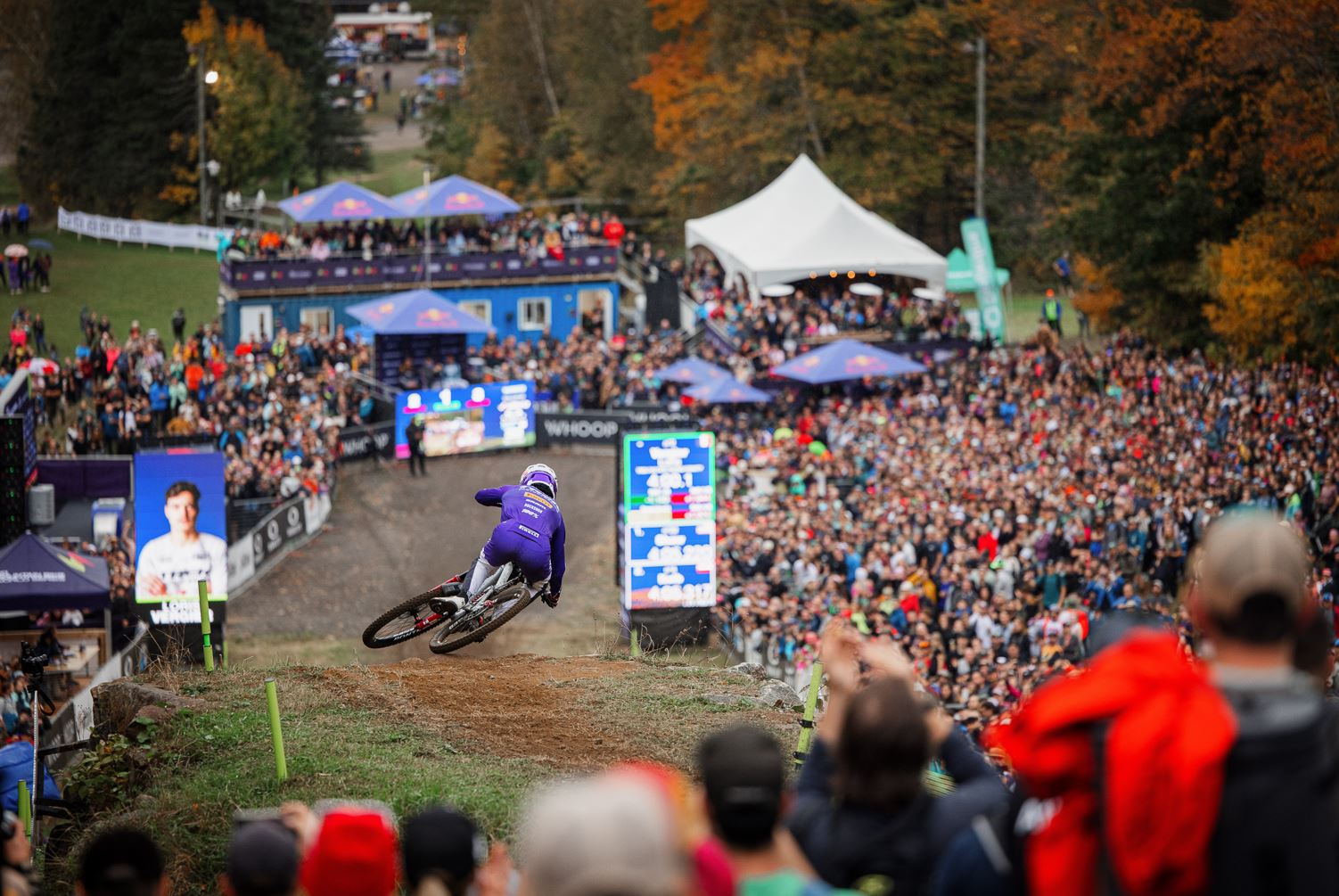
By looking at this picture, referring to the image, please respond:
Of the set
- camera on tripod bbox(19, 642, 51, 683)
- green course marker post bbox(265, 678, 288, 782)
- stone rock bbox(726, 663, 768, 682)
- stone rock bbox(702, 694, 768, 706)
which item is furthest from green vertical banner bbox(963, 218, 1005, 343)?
green course marker post bbox(265, 678, 288, 782)

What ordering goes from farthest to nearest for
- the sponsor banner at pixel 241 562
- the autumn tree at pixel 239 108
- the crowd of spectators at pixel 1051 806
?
the autumn tree at pixel 239 108, the sponsor banner at pixel 241 562, the crowd of spectators at pixel 1051 806

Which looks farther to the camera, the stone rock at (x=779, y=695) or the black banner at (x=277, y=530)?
the black banner at (x=277, y=530)

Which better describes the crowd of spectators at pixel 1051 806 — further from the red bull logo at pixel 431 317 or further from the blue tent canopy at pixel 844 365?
the red bull logo at pixel 431 317

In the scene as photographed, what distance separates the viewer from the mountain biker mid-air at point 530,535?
582 inches

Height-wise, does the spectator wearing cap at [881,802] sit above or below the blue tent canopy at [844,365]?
below

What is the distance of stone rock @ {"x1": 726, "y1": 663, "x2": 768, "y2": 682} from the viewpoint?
56.6 ft

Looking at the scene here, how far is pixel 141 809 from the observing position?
42.2 ft

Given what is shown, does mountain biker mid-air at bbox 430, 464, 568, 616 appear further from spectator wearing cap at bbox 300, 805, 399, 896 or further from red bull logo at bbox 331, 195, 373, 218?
red bull logo at bbox 331, 195, 373, 218

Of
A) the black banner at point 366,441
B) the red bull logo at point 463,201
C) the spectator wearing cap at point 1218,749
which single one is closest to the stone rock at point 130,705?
the spectator wearing cap at point 1218,749

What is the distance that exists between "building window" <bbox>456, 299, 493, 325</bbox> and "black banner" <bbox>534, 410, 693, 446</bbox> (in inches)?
430

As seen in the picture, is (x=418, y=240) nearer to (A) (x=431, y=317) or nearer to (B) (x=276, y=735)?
(A) (x=431, y=317)

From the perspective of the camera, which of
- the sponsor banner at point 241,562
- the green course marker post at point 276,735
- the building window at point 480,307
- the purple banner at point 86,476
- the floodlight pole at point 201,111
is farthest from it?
the floodlight pole at point 201,111

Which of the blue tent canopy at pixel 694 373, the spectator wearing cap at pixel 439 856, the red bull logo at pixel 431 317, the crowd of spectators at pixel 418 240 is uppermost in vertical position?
the crowd of spectators at pixel 418 240

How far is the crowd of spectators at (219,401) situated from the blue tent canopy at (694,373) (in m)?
7.51
